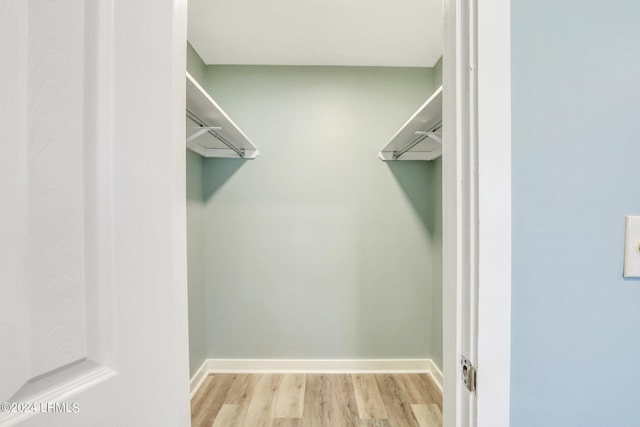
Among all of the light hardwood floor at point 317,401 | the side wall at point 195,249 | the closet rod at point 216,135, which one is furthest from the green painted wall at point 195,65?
the light hardwood floor at point 317,401

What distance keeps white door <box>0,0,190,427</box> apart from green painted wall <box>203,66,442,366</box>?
1.75m

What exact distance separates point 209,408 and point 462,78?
7.60 ft

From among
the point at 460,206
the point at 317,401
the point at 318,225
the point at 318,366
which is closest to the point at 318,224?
the point at 318,225

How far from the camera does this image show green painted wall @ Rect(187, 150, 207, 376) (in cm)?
205

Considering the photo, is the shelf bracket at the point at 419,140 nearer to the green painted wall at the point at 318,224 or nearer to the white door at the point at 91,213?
the green painted wall at the point at 318,224

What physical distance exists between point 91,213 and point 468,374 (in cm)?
71

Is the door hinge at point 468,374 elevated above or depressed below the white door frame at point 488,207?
below

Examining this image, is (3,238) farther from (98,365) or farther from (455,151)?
(455,151)

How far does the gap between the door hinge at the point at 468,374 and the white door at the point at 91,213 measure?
0.56 meters

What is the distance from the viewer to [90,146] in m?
0.44
